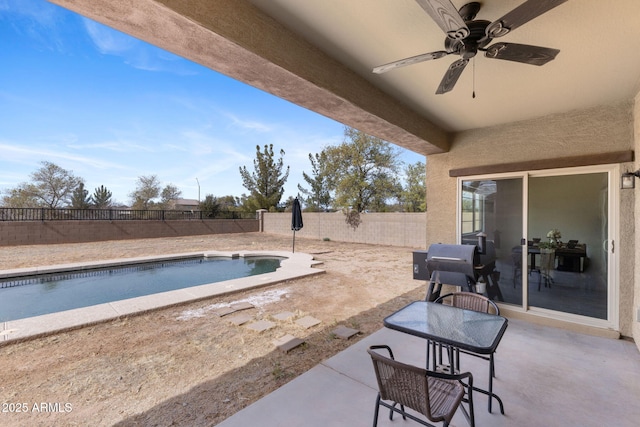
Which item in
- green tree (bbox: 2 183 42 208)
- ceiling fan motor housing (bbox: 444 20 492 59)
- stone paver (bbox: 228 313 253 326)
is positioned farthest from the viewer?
green tree (bbox: 2 183 42 208)

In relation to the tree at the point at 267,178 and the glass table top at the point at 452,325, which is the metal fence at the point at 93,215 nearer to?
the tree at the point at 267,178

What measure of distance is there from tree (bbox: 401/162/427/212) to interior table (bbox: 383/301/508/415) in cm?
1393

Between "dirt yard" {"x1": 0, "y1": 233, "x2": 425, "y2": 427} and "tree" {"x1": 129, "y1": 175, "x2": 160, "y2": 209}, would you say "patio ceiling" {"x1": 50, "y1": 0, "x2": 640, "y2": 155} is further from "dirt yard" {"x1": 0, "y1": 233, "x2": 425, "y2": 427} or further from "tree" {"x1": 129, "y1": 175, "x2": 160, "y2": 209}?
"tree" {"x1": 129, "y1": 175, "x2": 160, "y2": 209}

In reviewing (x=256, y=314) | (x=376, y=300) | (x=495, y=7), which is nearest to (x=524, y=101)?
(x=495, y=7)

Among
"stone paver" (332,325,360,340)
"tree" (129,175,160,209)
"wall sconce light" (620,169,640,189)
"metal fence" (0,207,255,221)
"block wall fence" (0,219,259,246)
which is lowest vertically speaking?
"stone paver" (332,325,360,340)

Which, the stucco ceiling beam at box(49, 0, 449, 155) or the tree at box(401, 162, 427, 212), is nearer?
the stucco ceiling beam at box(49, 0, 449, 155)

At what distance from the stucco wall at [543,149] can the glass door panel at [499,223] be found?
23cm

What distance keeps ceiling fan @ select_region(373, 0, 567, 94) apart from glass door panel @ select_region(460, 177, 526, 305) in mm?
2526

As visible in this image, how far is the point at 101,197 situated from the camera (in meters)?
22.9

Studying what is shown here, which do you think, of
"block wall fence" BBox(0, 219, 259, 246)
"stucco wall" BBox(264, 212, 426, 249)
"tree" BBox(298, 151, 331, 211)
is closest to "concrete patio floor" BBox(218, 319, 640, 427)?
"stucco wall" BBox(264, 212, 426, 249)

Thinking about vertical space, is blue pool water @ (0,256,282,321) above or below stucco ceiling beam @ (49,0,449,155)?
below

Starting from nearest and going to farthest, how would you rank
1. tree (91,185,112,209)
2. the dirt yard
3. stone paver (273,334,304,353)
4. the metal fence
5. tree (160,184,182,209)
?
the dirt yard
stone paver (273,334,304,353)
the metal fence
tree (91,185,112,209)
tree (160,184,182,209)

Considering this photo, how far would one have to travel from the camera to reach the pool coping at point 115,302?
3.50 meters

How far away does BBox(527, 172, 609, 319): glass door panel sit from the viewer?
11.3 feet
